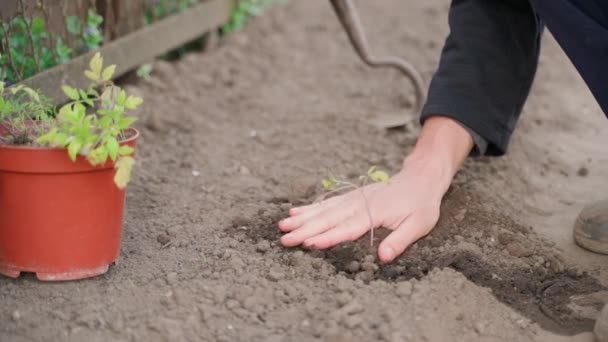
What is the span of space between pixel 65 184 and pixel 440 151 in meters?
0.93

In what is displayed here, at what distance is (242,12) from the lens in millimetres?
4176

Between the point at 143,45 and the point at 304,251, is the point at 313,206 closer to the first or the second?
the point at 304,251

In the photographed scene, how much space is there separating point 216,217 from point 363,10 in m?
2.81

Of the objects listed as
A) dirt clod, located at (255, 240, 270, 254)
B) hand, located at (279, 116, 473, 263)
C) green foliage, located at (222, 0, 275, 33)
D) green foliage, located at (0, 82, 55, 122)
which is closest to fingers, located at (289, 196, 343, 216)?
hand, located at (279, 116, 473, 263)

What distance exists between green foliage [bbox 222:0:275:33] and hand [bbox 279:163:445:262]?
2216 mm

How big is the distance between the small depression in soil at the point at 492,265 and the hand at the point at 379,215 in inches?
1.0

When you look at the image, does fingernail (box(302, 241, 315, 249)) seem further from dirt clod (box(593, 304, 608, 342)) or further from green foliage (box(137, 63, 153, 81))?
green foliage (box(137, 63, 153, 81))

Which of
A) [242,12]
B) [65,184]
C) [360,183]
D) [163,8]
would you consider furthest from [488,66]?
[242,12]

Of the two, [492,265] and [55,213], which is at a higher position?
[55,213]

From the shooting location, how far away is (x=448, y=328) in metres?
1.64

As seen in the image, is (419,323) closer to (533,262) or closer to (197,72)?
(533,262)

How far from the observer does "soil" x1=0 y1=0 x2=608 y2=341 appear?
1.63 meters

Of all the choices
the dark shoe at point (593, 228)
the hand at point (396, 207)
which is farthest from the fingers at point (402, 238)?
the dark shoe at point (593, 228)

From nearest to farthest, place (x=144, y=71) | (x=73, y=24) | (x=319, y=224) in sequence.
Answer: (x=319, y=224) < (x=73, y=24) < (x=144, y=71)
